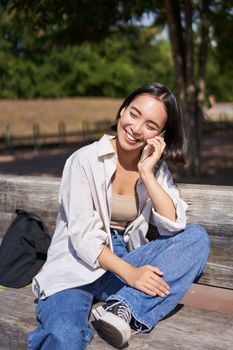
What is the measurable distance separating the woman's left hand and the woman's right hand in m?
0.45

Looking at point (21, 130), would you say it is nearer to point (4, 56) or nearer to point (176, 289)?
point (4, 56)

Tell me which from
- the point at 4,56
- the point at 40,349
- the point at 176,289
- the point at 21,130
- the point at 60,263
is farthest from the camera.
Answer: the point at 4,56

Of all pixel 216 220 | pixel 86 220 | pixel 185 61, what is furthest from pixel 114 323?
pixel 185 61

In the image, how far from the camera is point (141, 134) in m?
2.52

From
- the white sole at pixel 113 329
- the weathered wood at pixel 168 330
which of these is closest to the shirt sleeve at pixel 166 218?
the weathered wood at pixel 168 330

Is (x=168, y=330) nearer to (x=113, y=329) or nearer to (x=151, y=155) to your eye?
(x=113, y=329)

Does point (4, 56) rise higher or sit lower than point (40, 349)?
lower

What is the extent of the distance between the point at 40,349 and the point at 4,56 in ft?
115

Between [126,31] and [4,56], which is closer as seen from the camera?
[126,31]

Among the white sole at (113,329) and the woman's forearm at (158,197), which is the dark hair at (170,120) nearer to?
the woman's forearm at (158,197)

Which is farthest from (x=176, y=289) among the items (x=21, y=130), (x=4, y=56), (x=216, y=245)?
(x=4, y=56)

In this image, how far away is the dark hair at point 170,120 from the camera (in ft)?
8.23

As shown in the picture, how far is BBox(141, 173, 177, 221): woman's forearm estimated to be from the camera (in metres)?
2.44

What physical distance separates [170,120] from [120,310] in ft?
3.00
